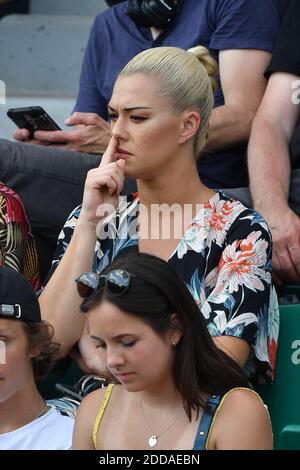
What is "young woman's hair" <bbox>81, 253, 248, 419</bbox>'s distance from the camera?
8.41 ft

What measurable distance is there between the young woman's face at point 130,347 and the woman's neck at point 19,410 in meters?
0.52

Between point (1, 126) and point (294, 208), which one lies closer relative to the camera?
point (294, 208)

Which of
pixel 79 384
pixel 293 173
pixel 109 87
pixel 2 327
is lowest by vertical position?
pixel 79 384

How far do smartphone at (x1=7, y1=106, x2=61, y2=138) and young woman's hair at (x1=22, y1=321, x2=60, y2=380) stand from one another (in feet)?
3.28

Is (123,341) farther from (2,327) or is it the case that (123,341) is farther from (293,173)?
(293,173)

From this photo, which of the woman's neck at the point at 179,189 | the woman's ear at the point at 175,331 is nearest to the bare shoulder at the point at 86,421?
the woman's ear at the point at 175,331

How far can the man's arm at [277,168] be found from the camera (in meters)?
3.46

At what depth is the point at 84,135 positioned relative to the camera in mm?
3971

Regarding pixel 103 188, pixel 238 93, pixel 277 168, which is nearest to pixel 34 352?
pixel 103 188

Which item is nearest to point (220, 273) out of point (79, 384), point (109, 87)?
point (79, 384)

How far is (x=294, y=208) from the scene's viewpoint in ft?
11.9

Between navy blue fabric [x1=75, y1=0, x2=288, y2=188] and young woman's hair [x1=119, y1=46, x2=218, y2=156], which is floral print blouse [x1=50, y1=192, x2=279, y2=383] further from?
navy blue fabric [x1=75, y1=0, x2=288, y2=188]

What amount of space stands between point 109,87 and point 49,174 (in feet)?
1.85

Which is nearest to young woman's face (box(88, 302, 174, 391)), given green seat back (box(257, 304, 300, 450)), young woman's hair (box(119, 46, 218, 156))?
green seat back (box(257, 304, 300, 450))
